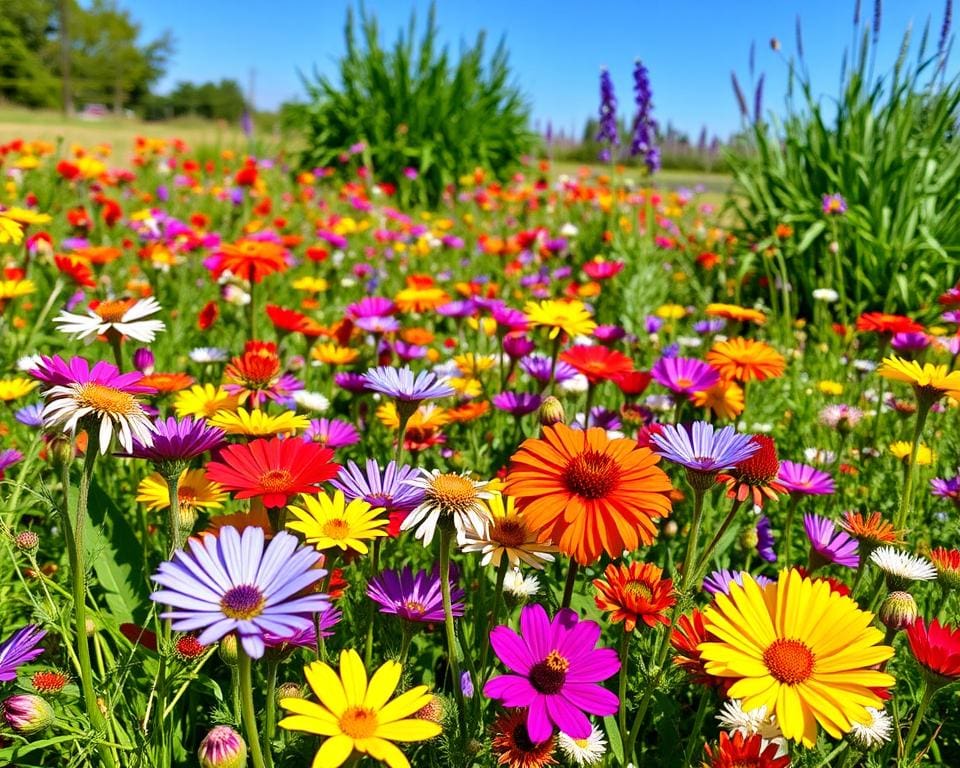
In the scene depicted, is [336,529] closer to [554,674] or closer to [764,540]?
[554,674]

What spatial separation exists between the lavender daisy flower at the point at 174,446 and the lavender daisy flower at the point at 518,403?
2.64 feet

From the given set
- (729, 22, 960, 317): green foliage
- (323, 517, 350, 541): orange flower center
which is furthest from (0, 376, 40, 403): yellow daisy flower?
(729, 22, 960, 317): green foliage

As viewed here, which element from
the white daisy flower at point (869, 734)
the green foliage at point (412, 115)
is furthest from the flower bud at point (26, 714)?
the green foliage at point (412, 115)

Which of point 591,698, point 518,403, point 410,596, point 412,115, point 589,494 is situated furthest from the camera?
point 412,115

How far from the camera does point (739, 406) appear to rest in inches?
59.6

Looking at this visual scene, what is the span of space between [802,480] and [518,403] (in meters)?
0.62

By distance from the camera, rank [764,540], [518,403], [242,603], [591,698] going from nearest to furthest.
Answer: [242,603]
[591,698]
[764,540]
[518,403]

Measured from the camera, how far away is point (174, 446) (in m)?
0.94

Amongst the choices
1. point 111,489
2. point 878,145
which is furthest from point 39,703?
point 878,145

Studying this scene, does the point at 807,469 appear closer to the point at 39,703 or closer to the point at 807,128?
the point at 39,703

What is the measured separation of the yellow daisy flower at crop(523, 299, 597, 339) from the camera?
1523 millimetres

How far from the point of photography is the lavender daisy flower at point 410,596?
99 cm

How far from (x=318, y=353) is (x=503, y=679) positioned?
129 cm

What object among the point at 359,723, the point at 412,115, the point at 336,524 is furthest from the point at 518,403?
the point at 412,115
